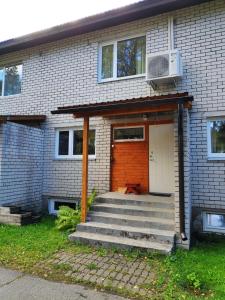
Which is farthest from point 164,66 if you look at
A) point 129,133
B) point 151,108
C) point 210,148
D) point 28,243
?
point 28,243

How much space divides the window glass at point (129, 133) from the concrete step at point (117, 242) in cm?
313

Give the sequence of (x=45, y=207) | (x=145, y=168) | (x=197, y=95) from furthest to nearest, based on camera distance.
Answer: (x=45, y=207), (x=145, y=168), (x=197, y=95)

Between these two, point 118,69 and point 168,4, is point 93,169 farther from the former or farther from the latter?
point 168,4

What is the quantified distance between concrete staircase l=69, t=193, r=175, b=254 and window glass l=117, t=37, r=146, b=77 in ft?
12.3

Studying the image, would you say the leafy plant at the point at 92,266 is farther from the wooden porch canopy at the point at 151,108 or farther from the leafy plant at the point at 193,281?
the wooden porch canopy at the point at 151,108

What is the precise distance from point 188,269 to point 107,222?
2.23 metres

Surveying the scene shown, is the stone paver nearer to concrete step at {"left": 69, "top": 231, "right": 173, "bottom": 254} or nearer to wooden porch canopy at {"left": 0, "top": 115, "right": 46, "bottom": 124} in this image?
concrete step at {"left": 69, "top": 231, "right": 173, "bottom": 254}

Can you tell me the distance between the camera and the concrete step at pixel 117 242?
4965 mm

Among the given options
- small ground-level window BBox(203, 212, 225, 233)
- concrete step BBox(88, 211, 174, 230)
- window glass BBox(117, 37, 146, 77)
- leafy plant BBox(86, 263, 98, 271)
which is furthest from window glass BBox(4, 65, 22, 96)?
small ground-level window BBox(203, 212, 225, 233)

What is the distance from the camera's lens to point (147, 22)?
7641 millimetres

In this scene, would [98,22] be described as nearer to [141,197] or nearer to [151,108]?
[151,108]

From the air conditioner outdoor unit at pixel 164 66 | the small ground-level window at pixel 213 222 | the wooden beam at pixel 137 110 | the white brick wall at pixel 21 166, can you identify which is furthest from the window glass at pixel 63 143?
the small ground-level window at pixel 213 222

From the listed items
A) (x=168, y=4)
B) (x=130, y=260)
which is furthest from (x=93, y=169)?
(x=168, y=4)

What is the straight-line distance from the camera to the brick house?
5.96m
